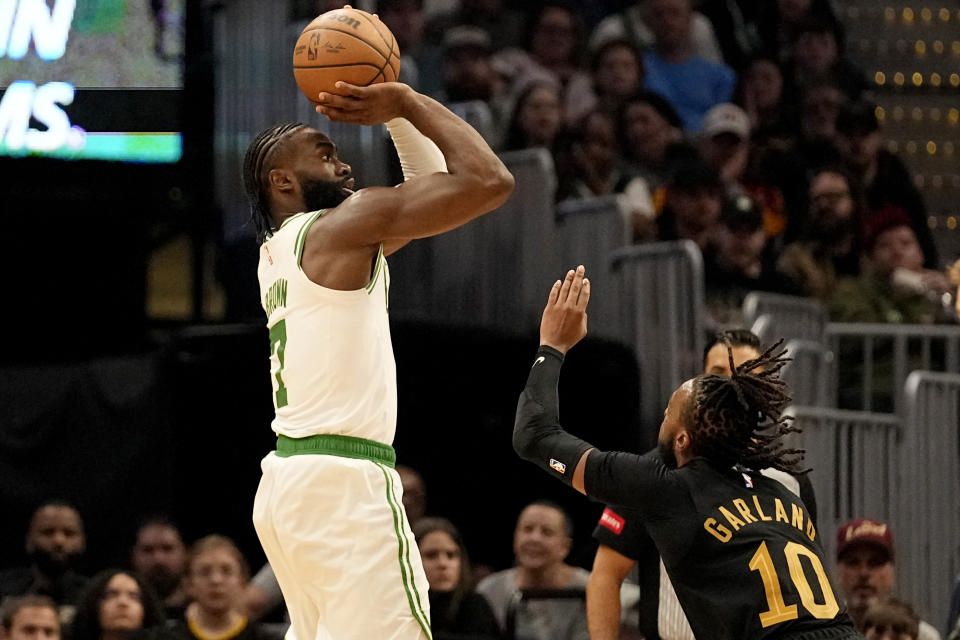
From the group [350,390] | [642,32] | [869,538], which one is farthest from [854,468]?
[350,390]

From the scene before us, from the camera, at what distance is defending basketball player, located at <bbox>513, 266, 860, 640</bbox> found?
3871mm

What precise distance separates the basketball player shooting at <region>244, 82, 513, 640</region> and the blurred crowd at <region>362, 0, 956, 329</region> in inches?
188

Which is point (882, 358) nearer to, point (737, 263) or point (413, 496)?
point (737, 263)

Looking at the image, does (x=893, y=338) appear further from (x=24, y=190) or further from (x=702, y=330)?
(x=24, y=190)

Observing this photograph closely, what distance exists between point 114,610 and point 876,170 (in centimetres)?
649

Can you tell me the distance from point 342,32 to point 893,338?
5.59m

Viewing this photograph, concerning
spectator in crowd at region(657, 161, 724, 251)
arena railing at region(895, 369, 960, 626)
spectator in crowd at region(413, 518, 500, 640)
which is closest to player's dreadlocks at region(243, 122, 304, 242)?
spectator in crowd at region(413, 518, 500, 640)

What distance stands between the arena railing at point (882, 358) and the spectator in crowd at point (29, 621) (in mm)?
4720

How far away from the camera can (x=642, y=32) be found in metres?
11.2

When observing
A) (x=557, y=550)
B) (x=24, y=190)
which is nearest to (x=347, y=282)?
(x=557, y=550)

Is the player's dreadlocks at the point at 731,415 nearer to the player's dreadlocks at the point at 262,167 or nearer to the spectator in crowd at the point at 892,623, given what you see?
the player's dreadlocks at the point at 262,167

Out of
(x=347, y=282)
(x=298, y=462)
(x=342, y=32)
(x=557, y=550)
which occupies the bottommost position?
(x=557, y=550)

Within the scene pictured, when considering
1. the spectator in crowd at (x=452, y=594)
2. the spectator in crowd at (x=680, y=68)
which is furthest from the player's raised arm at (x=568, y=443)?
the spectator in crowd at (x=680, y=68)

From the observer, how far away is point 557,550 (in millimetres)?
7371
